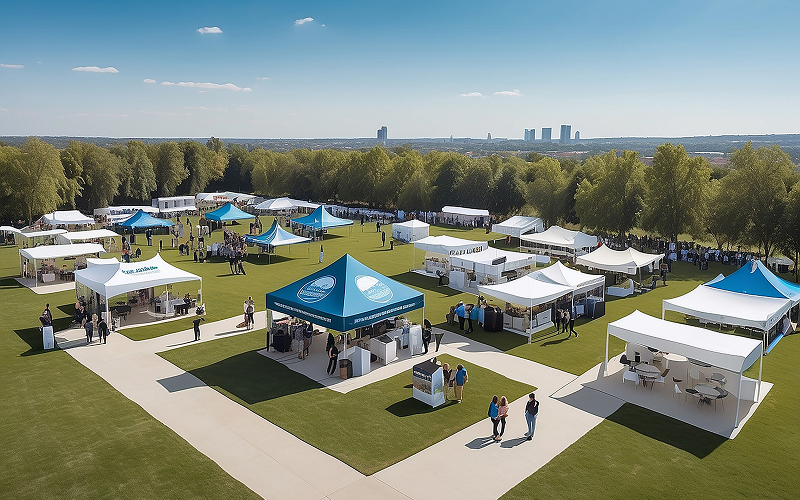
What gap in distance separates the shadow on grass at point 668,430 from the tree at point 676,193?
26.9 metres

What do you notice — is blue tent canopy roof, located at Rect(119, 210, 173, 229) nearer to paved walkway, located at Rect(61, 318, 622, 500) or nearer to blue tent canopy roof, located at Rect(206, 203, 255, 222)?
blue tent canopy roof, located at Rect(206, 203, 255, 222)

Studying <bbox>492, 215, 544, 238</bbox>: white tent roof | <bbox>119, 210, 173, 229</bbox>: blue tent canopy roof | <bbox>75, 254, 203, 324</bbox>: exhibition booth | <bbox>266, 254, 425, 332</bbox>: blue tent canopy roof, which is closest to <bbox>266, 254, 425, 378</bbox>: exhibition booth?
<bbox>266, 254, 425, 332</bbox>: blue tent canopy roof

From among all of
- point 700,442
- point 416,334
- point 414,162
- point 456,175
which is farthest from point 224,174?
point 700,442

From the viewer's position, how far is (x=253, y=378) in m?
15.0

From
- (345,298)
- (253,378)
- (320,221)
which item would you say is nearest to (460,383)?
(345,298)

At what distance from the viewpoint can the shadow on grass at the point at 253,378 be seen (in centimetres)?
1406

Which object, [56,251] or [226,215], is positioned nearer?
[56,251]

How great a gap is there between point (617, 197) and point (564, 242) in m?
9.26

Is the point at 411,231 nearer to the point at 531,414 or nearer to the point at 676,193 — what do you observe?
the point at 676,193

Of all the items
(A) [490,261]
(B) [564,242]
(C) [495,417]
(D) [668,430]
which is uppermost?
(A) [490,261]

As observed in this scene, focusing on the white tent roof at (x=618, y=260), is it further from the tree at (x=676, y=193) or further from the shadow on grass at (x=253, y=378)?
the shadow on grass at (x=253, y=378)

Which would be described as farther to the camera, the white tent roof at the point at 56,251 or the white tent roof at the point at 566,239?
the white tent roof at the point at 566,239

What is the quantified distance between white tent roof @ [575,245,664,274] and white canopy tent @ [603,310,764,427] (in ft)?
37.2

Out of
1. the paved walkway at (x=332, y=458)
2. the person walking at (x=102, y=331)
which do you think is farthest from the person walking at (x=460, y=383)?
the person walking at (x=102, y=331)
